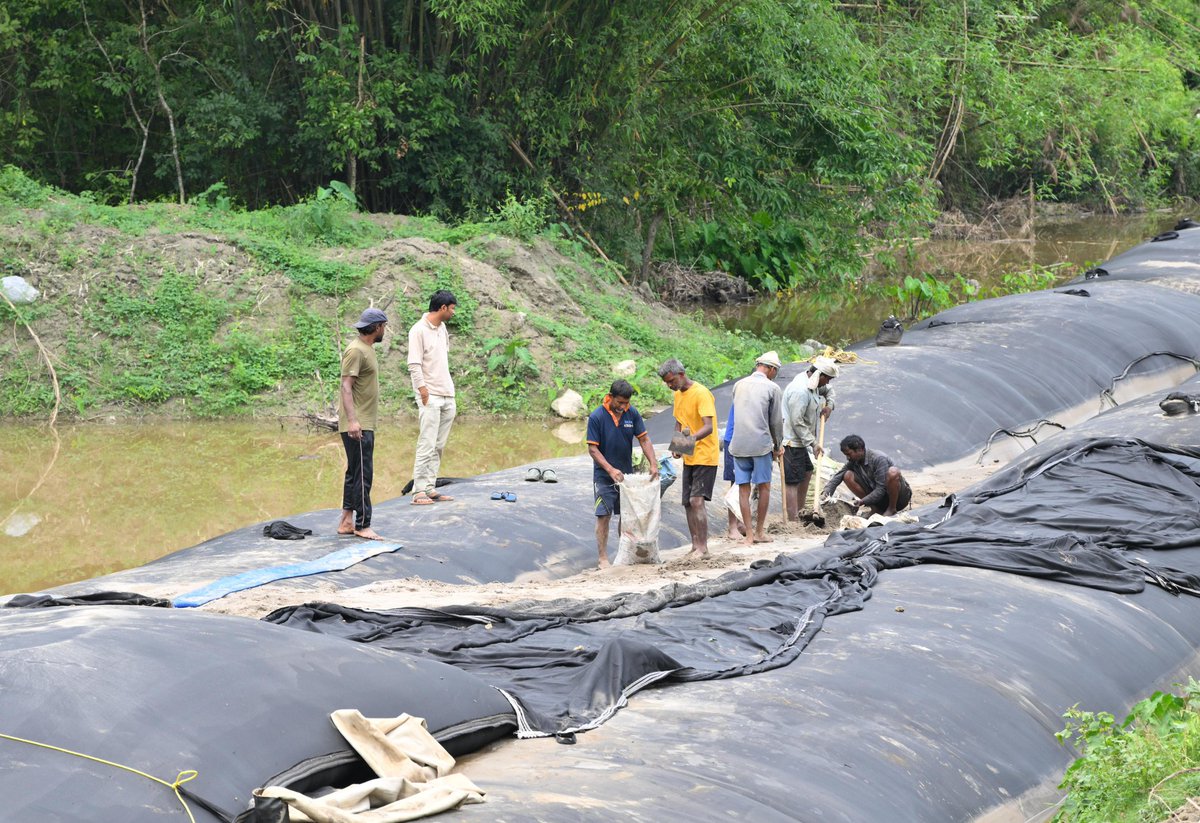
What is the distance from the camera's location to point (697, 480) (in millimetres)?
8648

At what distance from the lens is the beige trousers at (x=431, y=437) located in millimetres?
9039

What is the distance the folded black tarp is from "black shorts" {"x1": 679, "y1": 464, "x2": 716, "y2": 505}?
4.44 meters

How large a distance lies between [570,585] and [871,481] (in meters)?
2.83

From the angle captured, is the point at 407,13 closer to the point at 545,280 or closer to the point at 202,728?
the point at 545,280

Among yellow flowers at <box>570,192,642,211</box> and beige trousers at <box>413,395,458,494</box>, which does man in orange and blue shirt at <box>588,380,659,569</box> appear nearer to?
beige trousers at <box>413,395,458,494</box>

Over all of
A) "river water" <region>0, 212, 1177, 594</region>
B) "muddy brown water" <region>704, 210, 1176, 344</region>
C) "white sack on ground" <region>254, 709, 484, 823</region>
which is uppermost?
"white sack on ground" <region>254, 709, 484, 823</region>

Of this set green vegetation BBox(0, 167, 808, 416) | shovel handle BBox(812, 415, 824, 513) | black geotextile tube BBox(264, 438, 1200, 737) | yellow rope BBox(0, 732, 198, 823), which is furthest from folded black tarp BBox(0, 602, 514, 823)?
green vegetation BBox(0, 167, 808, 416)

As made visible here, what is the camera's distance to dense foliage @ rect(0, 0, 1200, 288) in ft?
57.8

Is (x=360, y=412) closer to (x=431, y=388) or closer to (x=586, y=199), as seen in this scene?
(x=431, y=388)

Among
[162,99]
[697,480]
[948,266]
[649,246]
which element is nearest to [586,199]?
[649,246]

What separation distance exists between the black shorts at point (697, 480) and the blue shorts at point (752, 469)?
32 cm

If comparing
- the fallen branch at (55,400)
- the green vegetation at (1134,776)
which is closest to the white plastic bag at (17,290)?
the fallen branch at (55,400)

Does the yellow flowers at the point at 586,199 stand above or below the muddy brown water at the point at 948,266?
above

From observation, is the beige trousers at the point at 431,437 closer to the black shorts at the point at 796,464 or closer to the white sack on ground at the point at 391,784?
the black shorts at the point at 796,464
